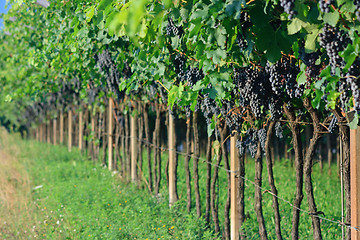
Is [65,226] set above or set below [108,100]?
below

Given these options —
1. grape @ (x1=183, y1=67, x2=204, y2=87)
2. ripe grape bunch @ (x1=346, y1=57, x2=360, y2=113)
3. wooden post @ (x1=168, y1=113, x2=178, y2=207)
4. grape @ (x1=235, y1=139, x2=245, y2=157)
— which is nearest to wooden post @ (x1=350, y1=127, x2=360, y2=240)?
ripe grape bunch @ (x1=346, y1=57, x2=360, y2=113)

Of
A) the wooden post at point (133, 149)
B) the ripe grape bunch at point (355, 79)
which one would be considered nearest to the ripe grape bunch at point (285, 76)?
the ripe grape bunch at point (355, 79)

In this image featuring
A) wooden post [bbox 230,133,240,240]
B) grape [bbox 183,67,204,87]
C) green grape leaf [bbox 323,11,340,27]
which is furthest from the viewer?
wooden post [bbox 230,133,240,240]

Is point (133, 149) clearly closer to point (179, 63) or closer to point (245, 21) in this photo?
point (179, 63)

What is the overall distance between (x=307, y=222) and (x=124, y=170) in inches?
197

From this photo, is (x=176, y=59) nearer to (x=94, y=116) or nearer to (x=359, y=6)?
(x=359, y=6)

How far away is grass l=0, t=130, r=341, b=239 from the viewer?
5750mm

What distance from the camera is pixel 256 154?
4.96m

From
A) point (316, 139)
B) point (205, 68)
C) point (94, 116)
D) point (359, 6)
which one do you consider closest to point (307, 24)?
point (359, 6)

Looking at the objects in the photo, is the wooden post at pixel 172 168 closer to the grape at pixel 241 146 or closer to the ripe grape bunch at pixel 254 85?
the grape at pixel 241 146

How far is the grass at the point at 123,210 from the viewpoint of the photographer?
575 centimetres

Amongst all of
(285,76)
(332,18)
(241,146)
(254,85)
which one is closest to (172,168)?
(241,146)

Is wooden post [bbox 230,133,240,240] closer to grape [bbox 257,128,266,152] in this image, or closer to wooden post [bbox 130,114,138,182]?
grape [bbox 257,128,266,152]

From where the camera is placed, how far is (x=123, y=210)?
669 centimetres
